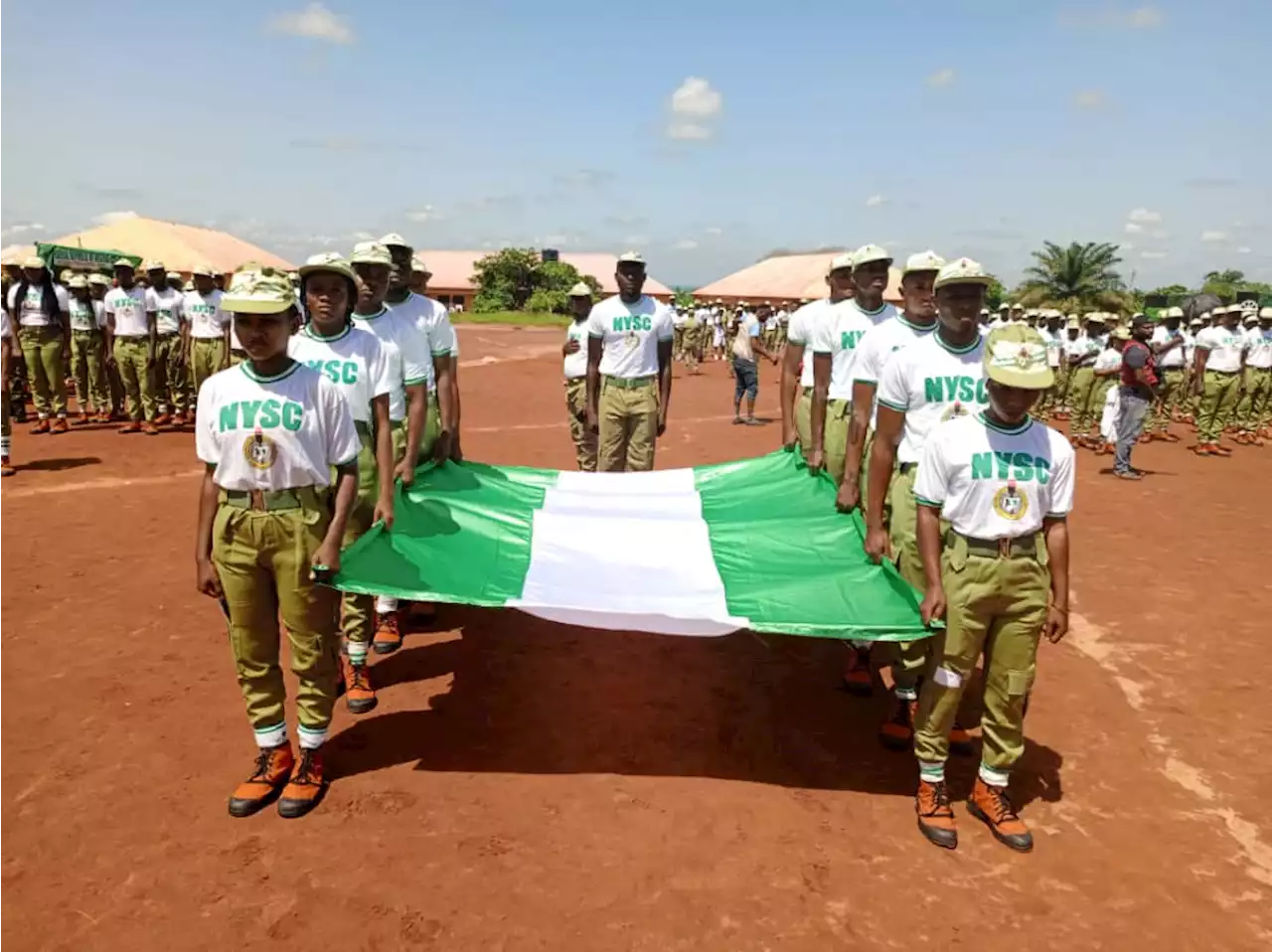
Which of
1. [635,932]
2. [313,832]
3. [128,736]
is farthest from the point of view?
[128,736]

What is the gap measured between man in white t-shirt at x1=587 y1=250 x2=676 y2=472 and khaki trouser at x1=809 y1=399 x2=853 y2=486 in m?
1.93

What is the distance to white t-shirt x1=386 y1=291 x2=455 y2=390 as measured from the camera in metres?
6.00

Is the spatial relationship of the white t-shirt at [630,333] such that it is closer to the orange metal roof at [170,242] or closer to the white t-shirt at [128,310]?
the white t-shirt at [128,310]

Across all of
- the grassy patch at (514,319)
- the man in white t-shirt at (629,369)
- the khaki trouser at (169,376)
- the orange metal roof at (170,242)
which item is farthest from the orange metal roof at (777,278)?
the man in white t-shirt at (629,369)

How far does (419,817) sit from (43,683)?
2.93 m

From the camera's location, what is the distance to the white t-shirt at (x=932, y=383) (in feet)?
14.4

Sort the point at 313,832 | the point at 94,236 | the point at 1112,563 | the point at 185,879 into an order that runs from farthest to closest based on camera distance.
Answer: the point at 94,236, the point at 1112,563, the point at 313,832, the point at 185,879

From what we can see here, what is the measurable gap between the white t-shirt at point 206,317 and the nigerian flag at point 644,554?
8436 millimetres

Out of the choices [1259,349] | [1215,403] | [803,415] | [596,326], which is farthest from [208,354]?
[1259,349]

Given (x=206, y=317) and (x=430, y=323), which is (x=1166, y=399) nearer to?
(x=430, y=323)

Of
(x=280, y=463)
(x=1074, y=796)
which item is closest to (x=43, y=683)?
(x=280, y=463)

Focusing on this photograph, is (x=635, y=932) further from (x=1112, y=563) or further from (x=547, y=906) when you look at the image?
(x=1112, y=563)

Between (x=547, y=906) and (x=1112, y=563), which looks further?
(x=1112, y=563)

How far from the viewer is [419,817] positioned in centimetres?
408
